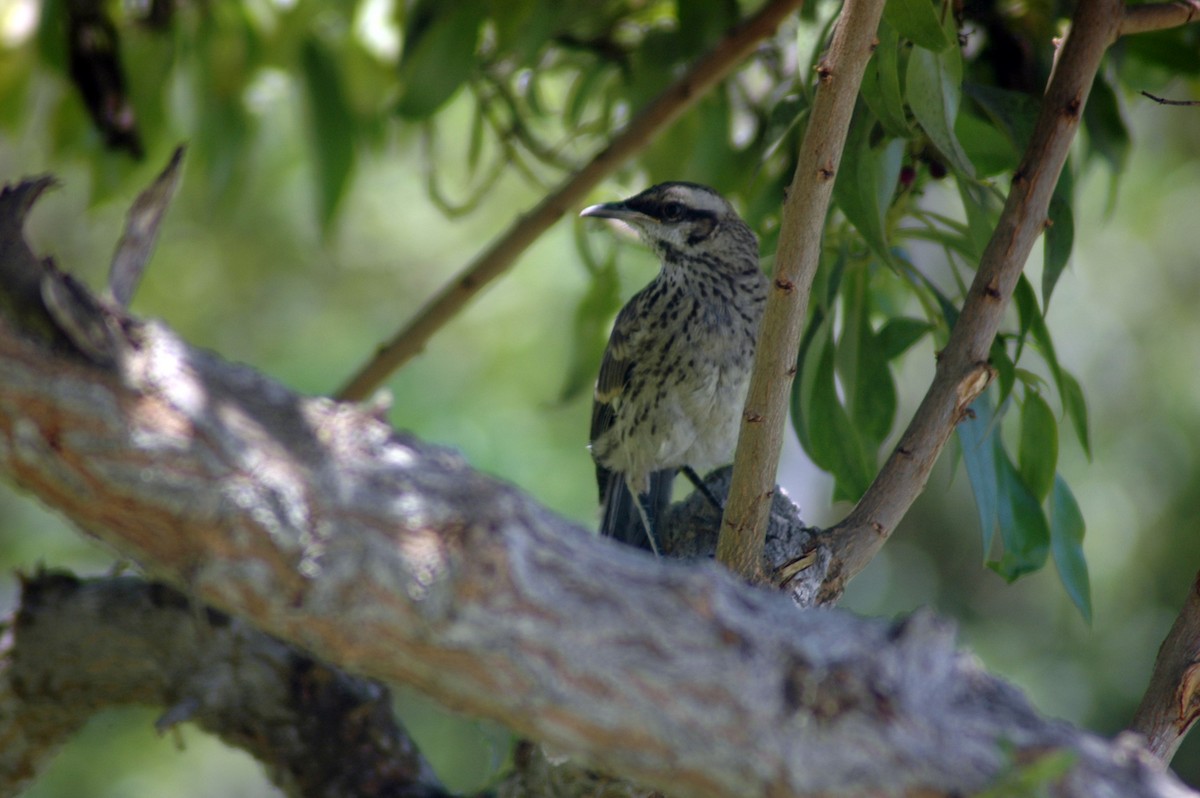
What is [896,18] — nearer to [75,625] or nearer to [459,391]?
[75,625]

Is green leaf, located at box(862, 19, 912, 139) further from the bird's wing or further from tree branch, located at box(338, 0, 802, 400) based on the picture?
the bird's wing

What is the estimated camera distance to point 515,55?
127 inches

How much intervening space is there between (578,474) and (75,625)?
260 centimetres

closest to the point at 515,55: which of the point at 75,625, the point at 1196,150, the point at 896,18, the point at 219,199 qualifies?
the point at 219,199

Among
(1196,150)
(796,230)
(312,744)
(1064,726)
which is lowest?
(1064,726)

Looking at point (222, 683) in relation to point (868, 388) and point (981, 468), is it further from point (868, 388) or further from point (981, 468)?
point (981, 468)

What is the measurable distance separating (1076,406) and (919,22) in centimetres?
93

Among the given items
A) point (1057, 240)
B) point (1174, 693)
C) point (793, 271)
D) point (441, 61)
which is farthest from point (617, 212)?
point (1174, 693)

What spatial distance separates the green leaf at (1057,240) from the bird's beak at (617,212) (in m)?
1.12

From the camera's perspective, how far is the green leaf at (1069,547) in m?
2.38

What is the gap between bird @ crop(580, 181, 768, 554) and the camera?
3.22 metres

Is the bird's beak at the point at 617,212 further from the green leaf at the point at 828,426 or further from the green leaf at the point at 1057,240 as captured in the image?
the green leaf at the point at 1057,240

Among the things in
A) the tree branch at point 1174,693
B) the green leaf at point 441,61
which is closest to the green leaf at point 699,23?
the green leaf at point 441,61

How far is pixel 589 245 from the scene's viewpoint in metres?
3.56
